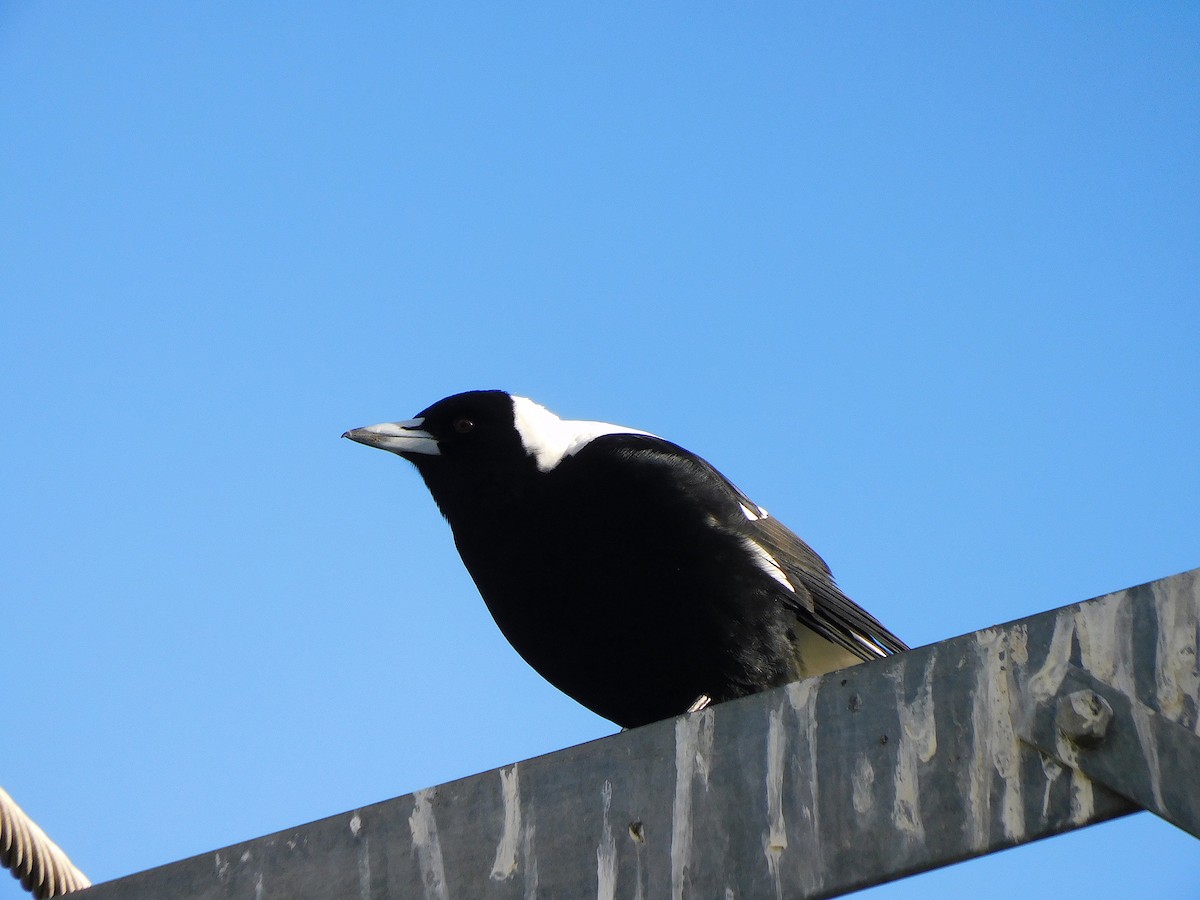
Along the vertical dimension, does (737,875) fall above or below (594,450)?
below

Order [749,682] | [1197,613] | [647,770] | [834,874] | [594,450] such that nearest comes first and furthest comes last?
[1197,613], [834,874], [647,770], [749,682], [594,450]

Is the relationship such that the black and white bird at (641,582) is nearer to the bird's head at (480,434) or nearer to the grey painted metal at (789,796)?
the bird's head at (480,434)

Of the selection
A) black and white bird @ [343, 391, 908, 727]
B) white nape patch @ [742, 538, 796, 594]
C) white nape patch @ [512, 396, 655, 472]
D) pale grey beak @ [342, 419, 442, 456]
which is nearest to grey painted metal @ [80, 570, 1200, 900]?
black and white bird @ [343, 391, 908, 727]

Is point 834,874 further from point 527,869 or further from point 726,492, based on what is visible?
point 726,492

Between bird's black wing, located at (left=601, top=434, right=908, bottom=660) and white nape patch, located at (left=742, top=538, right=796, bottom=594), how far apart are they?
2 cm

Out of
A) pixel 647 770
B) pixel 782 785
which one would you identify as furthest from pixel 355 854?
pixel 782 785

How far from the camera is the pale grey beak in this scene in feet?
11.5

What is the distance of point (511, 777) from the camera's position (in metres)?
1.64

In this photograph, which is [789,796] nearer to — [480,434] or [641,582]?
[641,582]

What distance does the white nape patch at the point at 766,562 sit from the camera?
9.80 ft

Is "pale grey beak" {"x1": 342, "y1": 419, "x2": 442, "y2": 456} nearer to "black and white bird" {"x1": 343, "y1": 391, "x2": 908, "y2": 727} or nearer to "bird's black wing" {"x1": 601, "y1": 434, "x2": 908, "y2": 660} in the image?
"black and white bird" {"x1": 343, "y1": 391, "x2": 908, "y2": 727}

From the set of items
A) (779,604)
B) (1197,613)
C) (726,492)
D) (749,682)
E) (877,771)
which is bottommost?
(877,771)

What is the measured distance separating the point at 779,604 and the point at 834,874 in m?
1.56

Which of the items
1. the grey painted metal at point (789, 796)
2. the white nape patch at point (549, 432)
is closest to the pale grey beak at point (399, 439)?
the white nape patch at point (549, 432)
